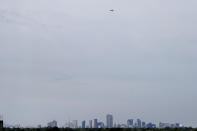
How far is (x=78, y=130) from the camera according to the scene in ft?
246

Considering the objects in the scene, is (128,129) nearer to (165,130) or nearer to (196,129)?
(165,130)

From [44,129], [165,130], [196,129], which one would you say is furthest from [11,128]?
[196,129]

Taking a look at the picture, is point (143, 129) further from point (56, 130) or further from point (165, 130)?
point (56, 130)

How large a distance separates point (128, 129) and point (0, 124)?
43.5 metres

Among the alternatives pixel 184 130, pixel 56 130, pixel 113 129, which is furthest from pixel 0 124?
pixel 184 130

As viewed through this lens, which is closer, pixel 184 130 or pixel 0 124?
pixel 0 124

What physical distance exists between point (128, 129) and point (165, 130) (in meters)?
6.14

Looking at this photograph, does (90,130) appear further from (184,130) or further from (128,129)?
(184,130)

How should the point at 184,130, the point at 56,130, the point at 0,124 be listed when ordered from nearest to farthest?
the point at 0,124 → the point at 56,130 → the point at 184,130

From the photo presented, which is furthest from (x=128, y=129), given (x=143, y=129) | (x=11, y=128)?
(x=11, y=128)

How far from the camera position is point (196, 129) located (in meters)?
72.8

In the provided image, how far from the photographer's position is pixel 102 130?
2859 inches

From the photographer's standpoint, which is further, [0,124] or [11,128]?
[11,128]

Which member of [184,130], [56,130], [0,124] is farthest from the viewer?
[184,130]
